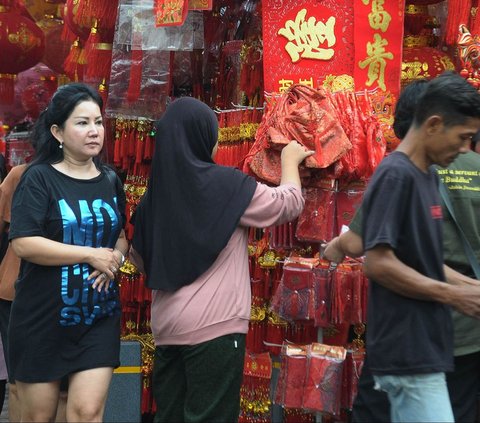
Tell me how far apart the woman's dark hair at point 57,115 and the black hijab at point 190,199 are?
471 millimetres

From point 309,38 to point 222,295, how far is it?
1798 mm

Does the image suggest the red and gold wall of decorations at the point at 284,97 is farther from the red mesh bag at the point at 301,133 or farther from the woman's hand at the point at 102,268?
the woman's hand at the point at 102,268

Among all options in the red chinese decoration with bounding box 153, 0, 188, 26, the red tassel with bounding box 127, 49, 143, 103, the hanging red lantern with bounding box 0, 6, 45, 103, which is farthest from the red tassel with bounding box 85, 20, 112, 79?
the hanging red lantern with bounding box 0, 6, 45, 103

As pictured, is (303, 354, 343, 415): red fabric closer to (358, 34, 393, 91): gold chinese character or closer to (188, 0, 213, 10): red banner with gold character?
(358, 34, 393, 91): gold chinese character

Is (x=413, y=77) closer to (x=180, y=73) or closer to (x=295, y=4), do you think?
(x=295, y=4)

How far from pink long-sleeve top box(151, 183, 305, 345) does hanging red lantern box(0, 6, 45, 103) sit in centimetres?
418

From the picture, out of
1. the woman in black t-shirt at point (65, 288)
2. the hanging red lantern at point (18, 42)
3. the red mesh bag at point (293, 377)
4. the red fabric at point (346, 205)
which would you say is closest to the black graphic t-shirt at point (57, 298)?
the woman in black t-shirt at point (65, 288)

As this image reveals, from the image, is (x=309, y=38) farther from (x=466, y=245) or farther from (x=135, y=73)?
(x=466, y=245)

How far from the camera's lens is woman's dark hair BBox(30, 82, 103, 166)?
3.94 meters

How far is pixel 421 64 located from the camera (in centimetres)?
516

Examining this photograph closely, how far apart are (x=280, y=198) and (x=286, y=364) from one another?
1.19m

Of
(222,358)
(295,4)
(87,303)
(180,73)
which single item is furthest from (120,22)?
Result: (222,358)

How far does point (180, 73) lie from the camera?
6156mm

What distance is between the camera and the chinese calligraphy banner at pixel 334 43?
15.7 feet
